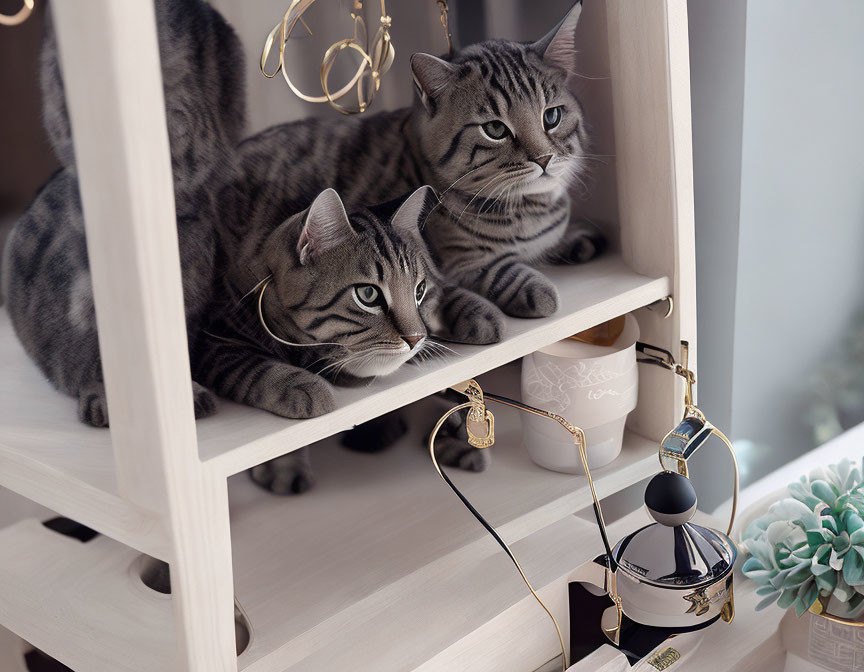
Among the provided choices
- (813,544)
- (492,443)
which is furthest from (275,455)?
(813,544)

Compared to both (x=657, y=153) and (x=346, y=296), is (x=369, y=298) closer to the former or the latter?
(x=346, y=296)

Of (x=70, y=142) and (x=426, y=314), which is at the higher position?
A: (x=70, y=142)

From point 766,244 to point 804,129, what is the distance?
169 millimetres

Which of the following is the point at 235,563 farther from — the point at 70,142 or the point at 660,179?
the point at 660,179

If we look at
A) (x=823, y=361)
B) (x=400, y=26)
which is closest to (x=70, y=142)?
(x=400, y=26)

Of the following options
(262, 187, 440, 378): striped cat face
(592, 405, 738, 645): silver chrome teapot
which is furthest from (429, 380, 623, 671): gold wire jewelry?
(262, 187, 440, 378): striped cat face

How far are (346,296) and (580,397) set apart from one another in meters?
0.28

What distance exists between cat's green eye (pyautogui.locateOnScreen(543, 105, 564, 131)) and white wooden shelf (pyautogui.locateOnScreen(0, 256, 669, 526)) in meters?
0.16

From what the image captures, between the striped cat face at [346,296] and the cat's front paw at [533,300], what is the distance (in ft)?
0.38

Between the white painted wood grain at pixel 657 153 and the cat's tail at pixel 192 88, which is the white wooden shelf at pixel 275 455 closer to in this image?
the white painted wood grain at pixel 657 153

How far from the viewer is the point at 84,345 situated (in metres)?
0.61

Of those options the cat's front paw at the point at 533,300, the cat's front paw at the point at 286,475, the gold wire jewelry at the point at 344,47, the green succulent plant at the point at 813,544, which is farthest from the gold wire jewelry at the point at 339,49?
the green succulent plant at the point at 813,544

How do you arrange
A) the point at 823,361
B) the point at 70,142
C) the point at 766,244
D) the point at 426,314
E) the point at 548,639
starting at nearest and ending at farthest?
the point at 70,142 < the point at 426,314 < the point at 548,639 < the point at 766,244 < the point at 823,361

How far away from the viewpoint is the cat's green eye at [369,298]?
634mm
